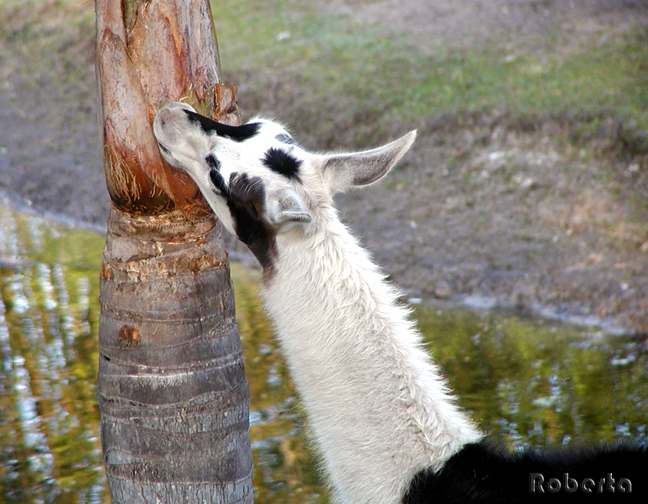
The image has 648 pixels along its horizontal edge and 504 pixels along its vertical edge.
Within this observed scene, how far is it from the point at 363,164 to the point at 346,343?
2.38 ft

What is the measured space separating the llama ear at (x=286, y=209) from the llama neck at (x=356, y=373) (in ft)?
0.54

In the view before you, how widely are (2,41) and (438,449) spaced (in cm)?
1133

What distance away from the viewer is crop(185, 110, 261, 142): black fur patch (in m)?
3.44

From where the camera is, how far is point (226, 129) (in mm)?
3537

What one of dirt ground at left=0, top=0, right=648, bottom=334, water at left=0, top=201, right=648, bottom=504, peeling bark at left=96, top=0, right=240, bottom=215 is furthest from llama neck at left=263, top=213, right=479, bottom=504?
dirt ground at left=0, top=0, right=648, bottom=334

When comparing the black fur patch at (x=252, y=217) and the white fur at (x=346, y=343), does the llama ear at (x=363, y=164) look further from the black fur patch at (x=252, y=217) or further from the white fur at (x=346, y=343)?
the black fur patch at (x=252, y=217)

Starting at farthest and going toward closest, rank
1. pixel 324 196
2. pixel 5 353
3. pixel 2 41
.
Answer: pixel 2 41
pixel 5 353
pixel 324 196

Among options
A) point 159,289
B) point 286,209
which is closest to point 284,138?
point 286,209

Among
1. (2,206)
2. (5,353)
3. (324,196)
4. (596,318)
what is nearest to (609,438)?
(596,318)

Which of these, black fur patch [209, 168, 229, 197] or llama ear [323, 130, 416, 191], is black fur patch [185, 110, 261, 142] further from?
llama ear [323, 130, 416, 191]

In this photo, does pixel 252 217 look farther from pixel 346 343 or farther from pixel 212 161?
pixel 346 343

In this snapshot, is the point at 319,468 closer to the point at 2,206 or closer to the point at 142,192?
the point at 142,192

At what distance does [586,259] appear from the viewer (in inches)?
283

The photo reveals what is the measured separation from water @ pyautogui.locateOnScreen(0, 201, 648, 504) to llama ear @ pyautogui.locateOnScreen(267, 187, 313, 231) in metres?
2.16
